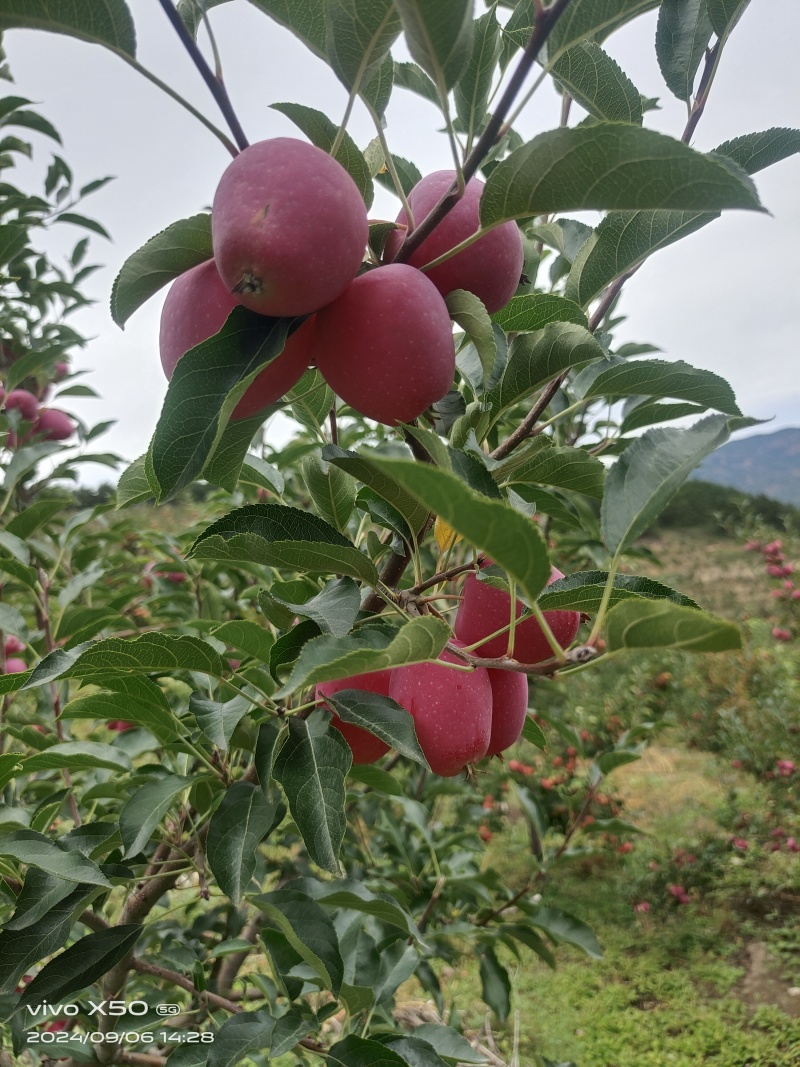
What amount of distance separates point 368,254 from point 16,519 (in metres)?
0.80

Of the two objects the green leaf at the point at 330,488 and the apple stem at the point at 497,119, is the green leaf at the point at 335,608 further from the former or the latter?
the apple stem at the point at 497,119

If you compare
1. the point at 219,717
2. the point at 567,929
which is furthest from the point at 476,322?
the point at 567,929

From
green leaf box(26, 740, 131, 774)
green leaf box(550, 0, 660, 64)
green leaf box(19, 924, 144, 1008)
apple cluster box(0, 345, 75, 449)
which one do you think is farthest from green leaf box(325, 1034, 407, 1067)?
apple cluster box(0, 345, 75, 449)

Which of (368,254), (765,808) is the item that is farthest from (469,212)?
(765,808)

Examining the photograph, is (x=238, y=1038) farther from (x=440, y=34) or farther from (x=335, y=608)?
(x=440, y=34)

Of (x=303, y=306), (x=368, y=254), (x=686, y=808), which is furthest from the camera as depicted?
(x=686, y=808)

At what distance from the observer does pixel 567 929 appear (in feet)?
4.11

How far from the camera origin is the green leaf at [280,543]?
491 mm

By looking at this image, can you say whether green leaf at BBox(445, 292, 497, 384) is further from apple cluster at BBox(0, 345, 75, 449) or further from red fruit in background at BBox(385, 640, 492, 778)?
apple cluster at BBox(0, 345, 75, 449)

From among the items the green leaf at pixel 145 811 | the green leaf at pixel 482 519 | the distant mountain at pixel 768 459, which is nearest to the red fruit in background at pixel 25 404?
the green leaf at pixel 145 811

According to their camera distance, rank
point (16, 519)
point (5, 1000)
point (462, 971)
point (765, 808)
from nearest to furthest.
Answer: point (5, 1000), point (16, 519), point (462, 971), point (765, 808)

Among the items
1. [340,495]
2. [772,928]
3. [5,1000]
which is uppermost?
[340,495]

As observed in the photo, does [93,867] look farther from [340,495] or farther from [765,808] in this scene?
[765,808]

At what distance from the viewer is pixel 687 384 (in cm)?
53
